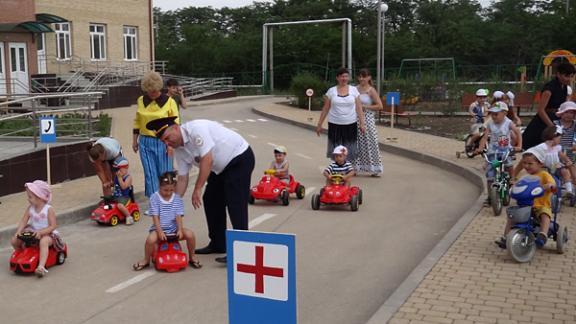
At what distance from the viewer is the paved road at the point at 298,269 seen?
249 inches

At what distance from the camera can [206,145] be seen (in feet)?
22.8

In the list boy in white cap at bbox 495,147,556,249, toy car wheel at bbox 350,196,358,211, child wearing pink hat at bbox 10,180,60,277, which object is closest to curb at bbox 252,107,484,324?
boy in white cap at bbox 495,147,556,249

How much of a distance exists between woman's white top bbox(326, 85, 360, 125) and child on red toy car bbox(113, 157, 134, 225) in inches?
177

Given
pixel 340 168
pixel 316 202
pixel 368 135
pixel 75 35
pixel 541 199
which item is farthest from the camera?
pixel 75 35

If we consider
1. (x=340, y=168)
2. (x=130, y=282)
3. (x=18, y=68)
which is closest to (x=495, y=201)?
(x=340, y=168)

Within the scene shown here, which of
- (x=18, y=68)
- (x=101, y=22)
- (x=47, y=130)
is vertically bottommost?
(x=47, y=130)

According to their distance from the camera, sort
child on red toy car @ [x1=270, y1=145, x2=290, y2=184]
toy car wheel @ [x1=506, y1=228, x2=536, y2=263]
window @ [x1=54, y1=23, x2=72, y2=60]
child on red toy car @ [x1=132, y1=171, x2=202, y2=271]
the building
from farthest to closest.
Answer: window @ [x1=54, y1=23, x2=72, y2=60]
the building
child on red toy car @ [x1=270, y1=145, x2=290, y2=184]
child on red toy car @ [x1=132, y1=171, x2=202, y2=271]
toy car wheel @ [x1=506, y1=228, x2=536, y2=263]

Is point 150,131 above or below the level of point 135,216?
above

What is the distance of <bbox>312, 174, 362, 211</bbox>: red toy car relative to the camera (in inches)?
416

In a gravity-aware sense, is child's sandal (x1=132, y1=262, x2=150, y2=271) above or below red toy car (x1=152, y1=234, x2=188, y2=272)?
below

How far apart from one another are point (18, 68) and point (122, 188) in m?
24.3

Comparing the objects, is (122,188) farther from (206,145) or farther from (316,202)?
(206,145)

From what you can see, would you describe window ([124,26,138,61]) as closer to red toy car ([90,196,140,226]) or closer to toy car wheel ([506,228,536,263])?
red toy car ([90,196,140,226])

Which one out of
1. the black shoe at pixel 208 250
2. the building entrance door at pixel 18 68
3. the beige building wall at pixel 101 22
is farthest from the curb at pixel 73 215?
the beige building wall at pixel 101 22
